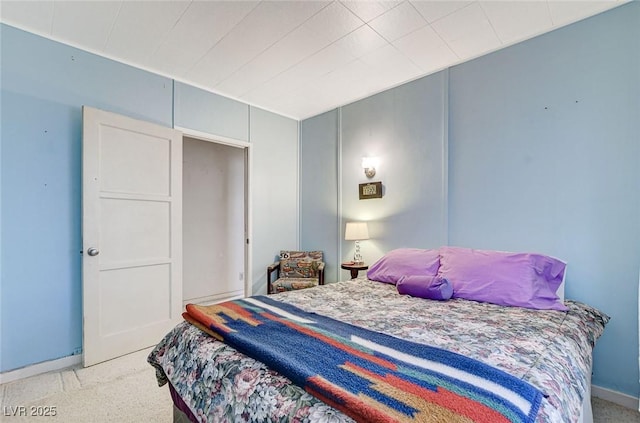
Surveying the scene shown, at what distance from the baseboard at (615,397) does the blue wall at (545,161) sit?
3 centimetres

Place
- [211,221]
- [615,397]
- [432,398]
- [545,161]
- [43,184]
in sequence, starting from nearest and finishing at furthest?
[432,398], [615,397], [545,161], [43,184], [211,221]

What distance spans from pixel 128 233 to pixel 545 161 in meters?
→ 3.60

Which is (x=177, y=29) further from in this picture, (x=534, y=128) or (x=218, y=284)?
(x=218, y=284)

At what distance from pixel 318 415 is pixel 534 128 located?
2615mm

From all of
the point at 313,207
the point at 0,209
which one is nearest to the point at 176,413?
the point at 0,209

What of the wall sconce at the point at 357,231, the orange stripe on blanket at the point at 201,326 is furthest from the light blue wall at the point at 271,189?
the orange stripe on blanket at the point at 201,326

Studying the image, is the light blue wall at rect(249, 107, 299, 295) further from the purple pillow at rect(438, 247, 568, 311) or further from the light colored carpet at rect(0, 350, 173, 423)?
the purple pillow at rect(438, 247, 568, 311)

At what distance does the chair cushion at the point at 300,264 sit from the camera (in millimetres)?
3911

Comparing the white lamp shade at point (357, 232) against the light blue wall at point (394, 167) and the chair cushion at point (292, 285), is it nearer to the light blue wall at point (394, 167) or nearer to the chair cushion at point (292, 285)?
the light blue wall at point (394, 167)

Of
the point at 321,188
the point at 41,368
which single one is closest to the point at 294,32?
the point at 321,188

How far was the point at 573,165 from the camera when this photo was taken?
7.29ft

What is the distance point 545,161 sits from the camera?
7.70 feet

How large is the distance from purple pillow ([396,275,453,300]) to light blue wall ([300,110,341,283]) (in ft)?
5.54

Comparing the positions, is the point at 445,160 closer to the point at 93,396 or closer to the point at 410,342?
the point at 410,342
